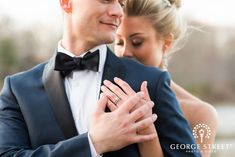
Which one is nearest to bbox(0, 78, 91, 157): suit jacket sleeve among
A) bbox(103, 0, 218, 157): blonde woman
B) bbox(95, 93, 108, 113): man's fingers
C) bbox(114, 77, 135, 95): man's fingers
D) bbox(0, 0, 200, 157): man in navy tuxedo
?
bbox(0, 0, 200, 157): man in navy tuxedo

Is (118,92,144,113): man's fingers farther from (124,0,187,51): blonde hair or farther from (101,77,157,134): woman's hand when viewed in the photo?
(124,0,187,51): blonde hair

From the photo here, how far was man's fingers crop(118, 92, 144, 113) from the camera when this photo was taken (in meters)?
1.76

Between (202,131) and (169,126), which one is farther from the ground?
(169,126)

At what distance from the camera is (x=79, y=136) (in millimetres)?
1824

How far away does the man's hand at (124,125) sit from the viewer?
69.1 inches

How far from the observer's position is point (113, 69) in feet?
6.34

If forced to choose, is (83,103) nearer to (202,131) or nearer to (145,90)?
(145,90)

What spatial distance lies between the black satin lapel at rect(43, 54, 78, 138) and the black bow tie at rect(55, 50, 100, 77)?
28 millimetres

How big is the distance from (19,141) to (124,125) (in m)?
0.39

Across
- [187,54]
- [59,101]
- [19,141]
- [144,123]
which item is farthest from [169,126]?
[187,54]

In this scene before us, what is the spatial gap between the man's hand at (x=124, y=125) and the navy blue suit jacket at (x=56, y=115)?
2.7 inches

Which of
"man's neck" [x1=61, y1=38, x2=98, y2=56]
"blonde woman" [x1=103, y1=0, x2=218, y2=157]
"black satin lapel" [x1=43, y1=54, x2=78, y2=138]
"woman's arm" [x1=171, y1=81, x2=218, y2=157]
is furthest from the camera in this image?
"woman's arm" [x1=171, y1=81, x2=218, y2=157]

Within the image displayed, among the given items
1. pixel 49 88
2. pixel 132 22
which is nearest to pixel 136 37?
pixel 132 22

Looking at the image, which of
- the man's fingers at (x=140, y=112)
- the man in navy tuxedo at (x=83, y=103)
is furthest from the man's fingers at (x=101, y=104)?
the man's fingers at (x=140, y=112)
